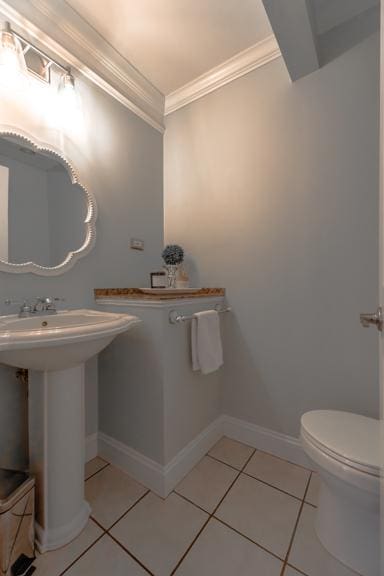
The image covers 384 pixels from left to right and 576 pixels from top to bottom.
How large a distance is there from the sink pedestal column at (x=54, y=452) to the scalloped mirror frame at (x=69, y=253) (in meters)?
0.49

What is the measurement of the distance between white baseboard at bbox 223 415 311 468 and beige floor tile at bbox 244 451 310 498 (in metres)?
0.04

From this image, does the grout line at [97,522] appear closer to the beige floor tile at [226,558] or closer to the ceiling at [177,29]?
the beige floor tile at [226,558]

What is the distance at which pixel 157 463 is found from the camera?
1.19 meters

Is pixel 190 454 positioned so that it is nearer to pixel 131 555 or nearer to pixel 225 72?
pixel 131 555

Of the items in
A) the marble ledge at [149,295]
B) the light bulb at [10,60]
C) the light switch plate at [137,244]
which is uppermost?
the light bulb at [10,60]

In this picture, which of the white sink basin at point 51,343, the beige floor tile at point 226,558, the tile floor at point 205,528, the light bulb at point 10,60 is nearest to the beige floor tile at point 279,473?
the tile floor at point 205,528

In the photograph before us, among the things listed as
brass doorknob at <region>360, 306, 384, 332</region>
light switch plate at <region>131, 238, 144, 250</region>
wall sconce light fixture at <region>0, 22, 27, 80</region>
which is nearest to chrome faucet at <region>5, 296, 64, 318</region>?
light switch plate at <region>131, 238, 144, 250</region>

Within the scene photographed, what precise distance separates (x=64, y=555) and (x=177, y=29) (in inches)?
99.4

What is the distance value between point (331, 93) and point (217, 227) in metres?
0.90

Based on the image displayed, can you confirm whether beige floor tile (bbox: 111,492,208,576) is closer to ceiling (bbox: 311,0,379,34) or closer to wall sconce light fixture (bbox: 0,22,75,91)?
wall sconce light fixture (bbox: 0,22,75,91)

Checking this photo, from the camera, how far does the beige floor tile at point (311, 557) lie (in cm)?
85

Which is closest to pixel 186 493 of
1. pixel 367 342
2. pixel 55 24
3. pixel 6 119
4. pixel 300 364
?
pixel 300 364

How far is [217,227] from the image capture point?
166 centimetres

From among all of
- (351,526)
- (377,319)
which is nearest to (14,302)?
(377,319)
